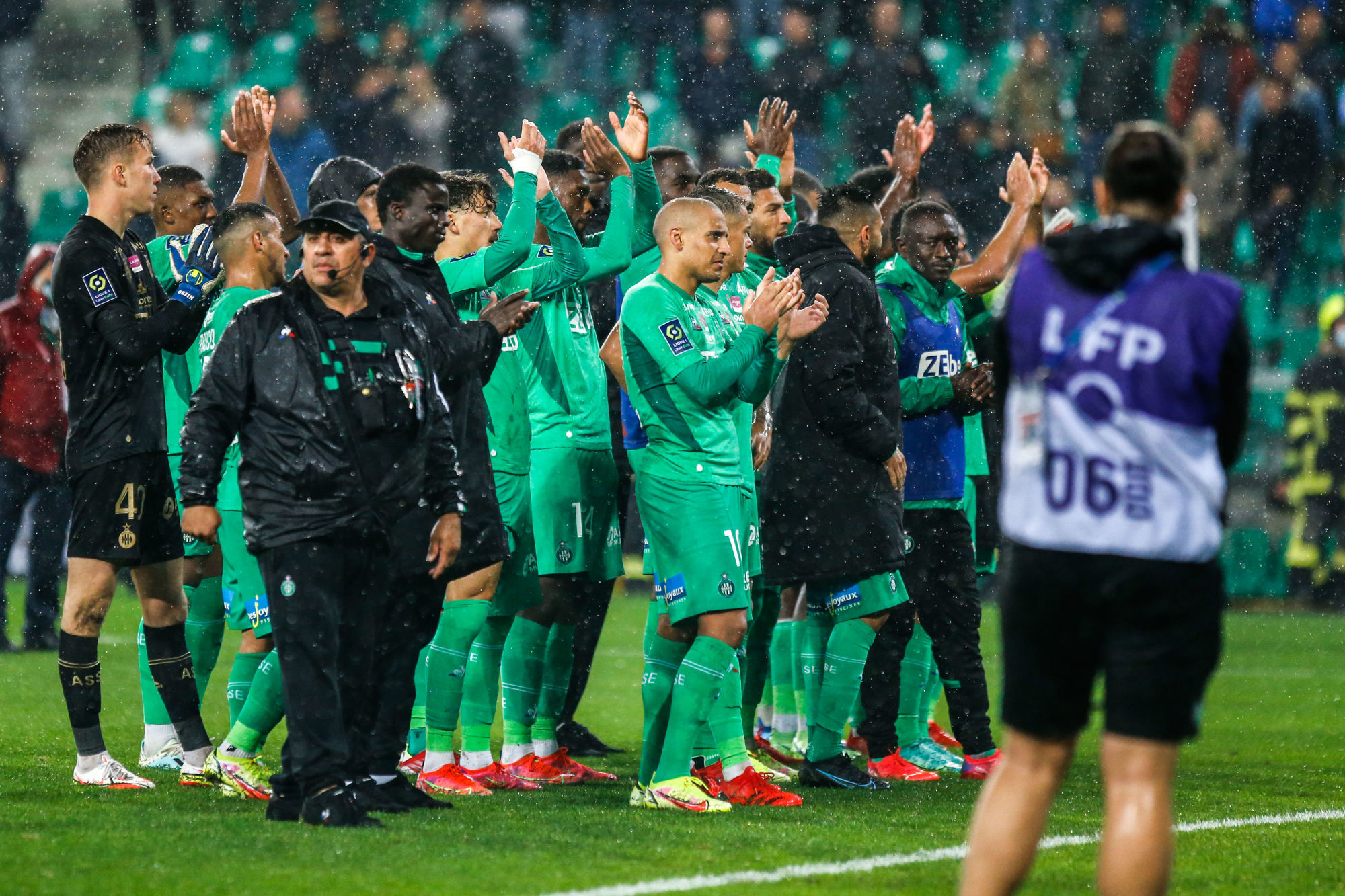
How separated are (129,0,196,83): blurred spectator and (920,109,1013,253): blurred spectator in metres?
8.07

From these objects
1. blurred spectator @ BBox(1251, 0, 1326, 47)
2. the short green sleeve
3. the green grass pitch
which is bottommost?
the green grass pitch

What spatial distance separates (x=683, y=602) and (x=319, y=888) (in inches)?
71.7

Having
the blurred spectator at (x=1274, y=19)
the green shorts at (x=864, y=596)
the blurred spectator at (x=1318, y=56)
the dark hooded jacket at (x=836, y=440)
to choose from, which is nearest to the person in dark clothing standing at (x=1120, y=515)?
the dark hooded jacket at (x=836, y=440)

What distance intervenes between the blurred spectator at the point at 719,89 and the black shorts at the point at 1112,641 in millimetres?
13133

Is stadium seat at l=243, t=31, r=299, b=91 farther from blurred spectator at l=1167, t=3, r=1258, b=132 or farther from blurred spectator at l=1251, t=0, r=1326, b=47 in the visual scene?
blurred spectator at l=1251, t=0, r=1326, b=47

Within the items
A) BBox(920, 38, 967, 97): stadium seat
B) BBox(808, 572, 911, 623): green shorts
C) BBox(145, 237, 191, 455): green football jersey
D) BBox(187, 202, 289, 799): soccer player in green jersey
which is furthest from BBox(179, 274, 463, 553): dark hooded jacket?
BBox(920, 38, 967, 97): stadium seat

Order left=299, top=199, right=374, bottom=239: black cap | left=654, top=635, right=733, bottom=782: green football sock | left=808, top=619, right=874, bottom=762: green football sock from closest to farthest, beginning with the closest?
left=299, top=199, right=374, bottom=239: black cap
left=654, top=635, right=733, bottom=782: green football sock
left=808, top=619, right=874, bottom=762: green football sock

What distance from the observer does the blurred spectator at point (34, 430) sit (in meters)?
11.1

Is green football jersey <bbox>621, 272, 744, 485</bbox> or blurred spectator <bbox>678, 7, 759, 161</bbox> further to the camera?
blurred spectator <bbox>678, 7, 759, 161</bbox>

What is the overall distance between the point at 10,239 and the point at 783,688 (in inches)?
407

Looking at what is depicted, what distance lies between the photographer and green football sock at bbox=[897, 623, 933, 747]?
24.2 feet

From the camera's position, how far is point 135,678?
33.0 feet

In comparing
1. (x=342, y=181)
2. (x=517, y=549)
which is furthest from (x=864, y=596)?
(x=342, y=181)

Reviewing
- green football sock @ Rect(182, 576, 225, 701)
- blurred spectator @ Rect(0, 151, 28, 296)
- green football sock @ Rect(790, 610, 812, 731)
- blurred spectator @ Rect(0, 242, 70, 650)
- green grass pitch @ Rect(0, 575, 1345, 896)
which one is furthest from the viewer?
blurred spectator @ Rect(0, 151, 28, 296)
